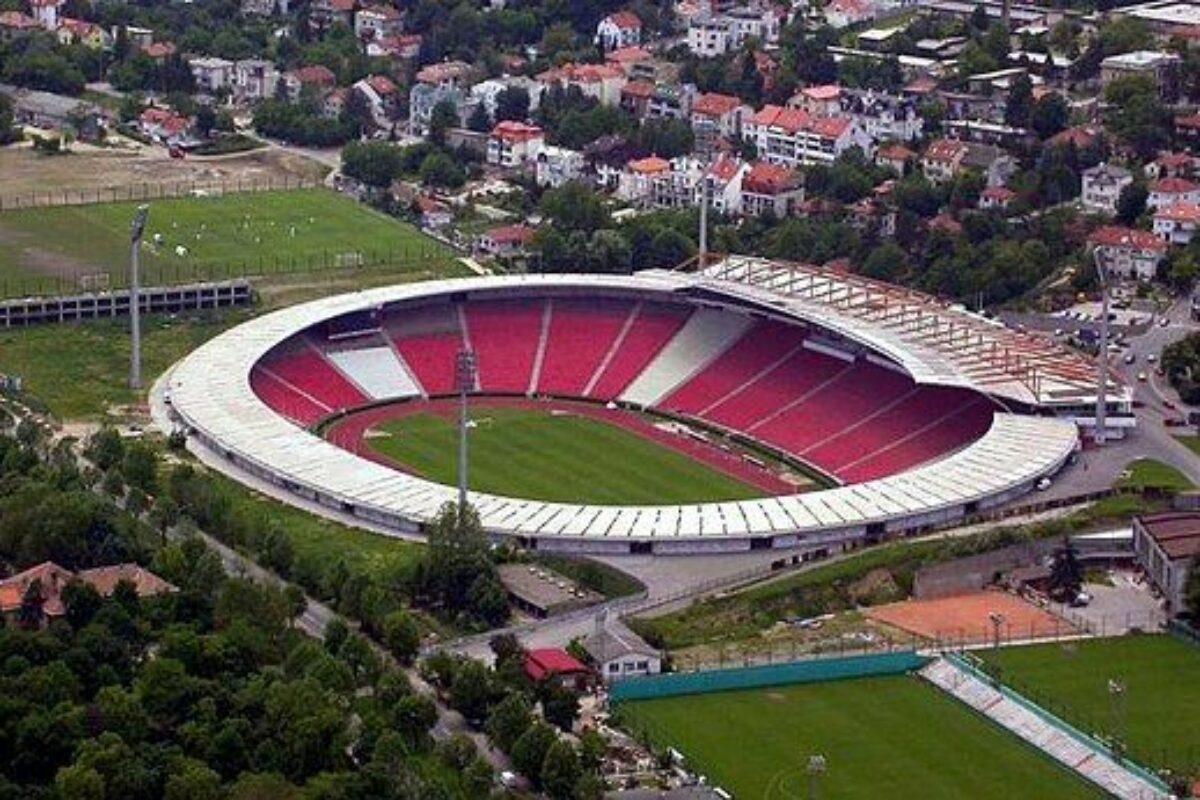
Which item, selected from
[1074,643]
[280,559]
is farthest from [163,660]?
[1074,643]

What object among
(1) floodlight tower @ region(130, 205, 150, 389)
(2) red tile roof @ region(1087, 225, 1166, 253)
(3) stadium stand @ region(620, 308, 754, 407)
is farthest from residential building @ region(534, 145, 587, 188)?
(1) floodlight tower @ region(130, 205, 150, 389)

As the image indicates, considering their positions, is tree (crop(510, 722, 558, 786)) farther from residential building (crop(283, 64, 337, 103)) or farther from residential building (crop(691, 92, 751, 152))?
residential building (crop(283, 64, 337, 103))

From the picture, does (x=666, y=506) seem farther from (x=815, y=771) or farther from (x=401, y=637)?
(x=815, y=771)

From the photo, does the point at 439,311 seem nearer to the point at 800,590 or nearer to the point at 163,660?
the point at 800,590

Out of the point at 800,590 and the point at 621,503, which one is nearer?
the point at 800,590

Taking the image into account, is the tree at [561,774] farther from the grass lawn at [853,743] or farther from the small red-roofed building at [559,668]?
the small red-roofed building at [559,668]

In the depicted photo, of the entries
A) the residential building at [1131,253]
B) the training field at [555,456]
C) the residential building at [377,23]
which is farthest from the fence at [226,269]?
the residential building at [377,23]

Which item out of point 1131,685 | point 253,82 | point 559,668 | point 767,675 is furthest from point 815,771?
point 253,82
